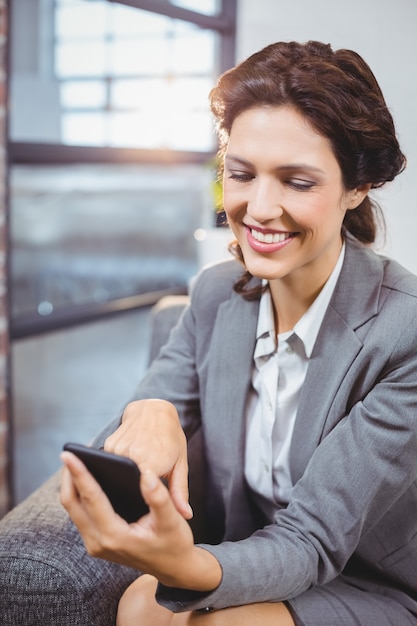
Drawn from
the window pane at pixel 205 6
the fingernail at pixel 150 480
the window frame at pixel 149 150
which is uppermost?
the window pane at pixel 205 6

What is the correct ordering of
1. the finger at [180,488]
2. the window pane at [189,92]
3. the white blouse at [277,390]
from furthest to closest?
the window pane at [189,92] < the white blouse at [277,390] < the finger at [180,488]

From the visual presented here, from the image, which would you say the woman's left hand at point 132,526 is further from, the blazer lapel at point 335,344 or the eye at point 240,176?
the eye at point 240,176

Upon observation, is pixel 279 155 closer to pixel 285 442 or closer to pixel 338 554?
pixel 285 442

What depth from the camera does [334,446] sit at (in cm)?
115

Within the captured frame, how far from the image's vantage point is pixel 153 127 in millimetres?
3160

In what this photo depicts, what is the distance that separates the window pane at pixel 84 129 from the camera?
2.77 m

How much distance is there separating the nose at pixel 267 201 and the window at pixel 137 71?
1.82m

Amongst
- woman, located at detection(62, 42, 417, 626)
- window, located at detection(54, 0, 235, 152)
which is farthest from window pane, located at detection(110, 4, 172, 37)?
woman, located at detection(62, 42, 417, 626)

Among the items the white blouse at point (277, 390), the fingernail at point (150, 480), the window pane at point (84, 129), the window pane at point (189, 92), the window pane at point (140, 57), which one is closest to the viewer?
the fingernail at point (150, 480)

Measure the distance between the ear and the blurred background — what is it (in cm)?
63

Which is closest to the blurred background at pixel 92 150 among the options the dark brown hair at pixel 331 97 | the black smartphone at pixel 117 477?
the dark brown hair at pixel 331 97

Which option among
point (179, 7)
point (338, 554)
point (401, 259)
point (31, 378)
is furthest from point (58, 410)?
point (338, 554)

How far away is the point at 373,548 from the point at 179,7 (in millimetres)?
2192

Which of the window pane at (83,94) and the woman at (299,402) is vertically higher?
the window pane at (83,94)
